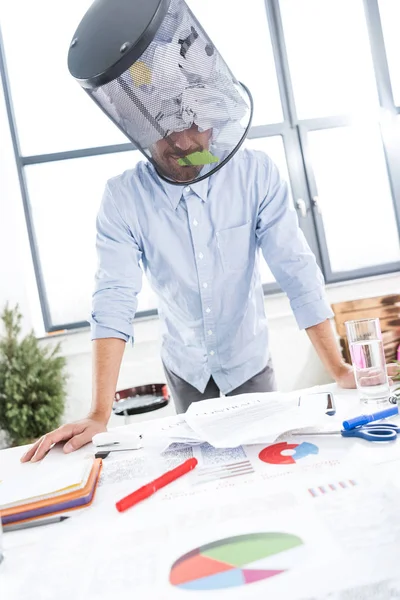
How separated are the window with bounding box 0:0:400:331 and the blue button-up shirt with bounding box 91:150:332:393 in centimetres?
213

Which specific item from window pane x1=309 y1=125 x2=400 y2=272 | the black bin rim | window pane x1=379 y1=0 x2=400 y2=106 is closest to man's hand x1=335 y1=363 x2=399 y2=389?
the black bin rim

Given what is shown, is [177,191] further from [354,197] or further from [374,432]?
[354,197]

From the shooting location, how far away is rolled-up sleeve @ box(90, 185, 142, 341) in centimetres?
143

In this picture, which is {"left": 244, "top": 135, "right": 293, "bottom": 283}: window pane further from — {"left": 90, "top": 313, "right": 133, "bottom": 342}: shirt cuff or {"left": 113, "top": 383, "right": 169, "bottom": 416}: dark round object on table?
{"left": 90, "top": 313, "right": 133, "bottom": 342}: shirt cuff

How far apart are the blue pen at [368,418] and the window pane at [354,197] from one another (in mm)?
2914

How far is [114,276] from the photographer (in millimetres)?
1471

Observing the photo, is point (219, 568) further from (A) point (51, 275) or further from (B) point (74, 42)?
(A) point (51, 275)

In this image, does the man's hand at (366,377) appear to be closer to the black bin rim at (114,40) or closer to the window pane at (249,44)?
the black bin rim at (114,40)

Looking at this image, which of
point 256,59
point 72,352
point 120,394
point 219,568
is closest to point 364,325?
point 219,568

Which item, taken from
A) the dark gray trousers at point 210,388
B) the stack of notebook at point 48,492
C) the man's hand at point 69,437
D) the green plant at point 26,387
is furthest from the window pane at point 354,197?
the stack of notebook at point 48,492

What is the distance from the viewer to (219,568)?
0.56 meters

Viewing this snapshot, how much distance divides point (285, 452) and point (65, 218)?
10.1ft

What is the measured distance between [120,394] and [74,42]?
191 cm

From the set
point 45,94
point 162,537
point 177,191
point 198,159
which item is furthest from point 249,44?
point 162,537
